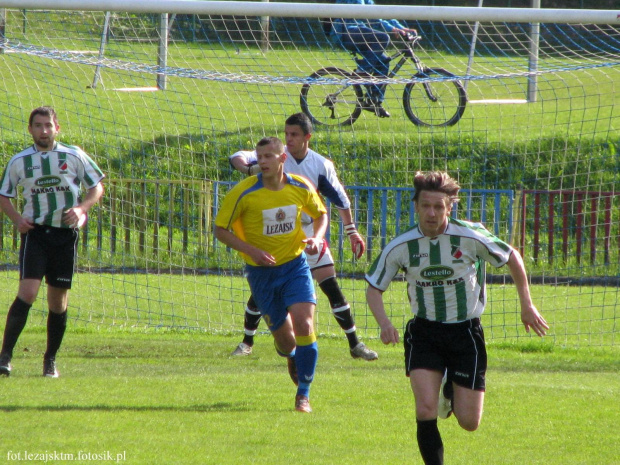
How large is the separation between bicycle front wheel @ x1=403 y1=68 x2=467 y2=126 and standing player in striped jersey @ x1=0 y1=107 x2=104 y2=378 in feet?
17.0

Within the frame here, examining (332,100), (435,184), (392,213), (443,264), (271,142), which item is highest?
(332,100)

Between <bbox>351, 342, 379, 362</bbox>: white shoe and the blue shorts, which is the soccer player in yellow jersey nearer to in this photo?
the blue shorts

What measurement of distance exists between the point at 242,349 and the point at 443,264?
4035 mm

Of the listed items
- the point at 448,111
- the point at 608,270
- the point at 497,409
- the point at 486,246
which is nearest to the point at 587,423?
the point at 497,409

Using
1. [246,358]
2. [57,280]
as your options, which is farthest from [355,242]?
[57,280]

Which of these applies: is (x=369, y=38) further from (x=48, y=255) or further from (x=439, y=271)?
(x=439, y=271)

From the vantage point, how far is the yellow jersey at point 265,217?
19.6 ft

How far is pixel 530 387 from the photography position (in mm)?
6934

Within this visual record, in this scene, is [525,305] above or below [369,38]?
below

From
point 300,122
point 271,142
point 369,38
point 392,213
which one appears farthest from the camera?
point 392,213

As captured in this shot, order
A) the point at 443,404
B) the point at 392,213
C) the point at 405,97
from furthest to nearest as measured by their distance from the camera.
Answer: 1. the point at 392,213
2. the point at 405,97
3. the point at 443,404

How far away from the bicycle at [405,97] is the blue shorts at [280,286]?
4.10 m

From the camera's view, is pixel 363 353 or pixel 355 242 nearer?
pixel 355 242

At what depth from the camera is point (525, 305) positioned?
4570 millimetres
